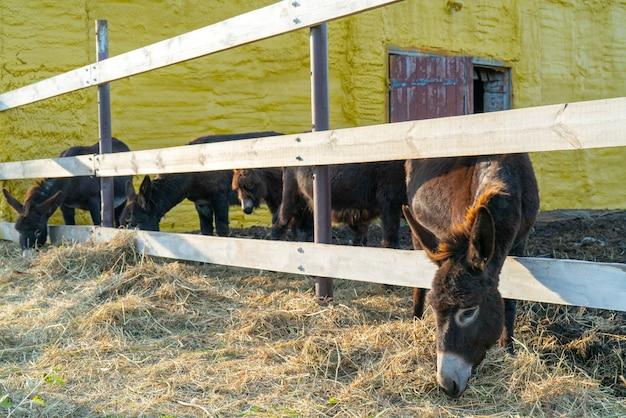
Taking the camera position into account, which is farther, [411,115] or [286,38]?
[411,115]

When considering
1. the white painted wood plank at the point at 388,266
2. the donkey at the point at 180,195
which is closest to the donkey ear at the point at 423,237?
the white painted wood plank at the point at 388,266

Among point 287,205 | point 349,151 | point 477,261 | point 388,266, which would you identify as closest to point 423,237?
point 477,261

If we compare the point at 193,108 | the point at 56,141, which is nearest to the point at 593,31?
the point at 193,108

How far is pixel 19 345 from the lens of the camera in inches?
166

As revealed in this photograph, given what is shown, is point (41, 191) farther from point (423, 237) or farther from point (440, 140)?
point (423, 237)

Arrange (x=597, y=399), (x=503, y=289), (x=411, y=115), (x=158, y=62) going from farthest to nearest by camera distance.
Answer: (x=411, y=115)
(x=158, y=62)
(x=503, y=289)
(x=597, y=399)

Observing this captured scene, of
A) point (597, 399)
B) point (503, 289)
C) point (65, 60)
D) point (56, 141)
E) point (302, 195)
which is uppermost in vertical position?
point (65, 60)

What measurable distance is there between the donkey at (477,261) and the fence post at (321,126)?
1.16 m

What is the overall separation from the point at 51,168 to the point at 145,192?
1163 mm

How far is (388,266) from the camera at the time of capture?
412cm

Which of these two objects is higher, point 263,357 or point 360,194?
point 360,194

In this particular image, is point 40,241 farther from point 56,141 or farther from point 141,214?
point 56,141

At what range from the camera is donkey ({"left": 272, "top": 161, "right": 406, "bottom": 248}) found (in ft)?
20.2

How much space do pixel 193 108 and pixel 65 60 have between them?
1.98 m
